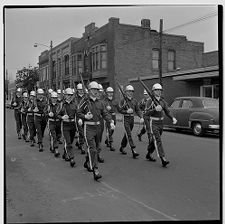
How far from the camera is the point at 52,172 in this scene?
619 cm

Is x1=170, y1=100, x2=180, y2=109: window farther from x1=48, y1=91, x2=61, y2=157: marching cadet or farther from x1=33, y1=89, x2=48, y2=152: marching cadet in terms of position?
x1=33, y1=89, x2=48, y2=152: marching cadet

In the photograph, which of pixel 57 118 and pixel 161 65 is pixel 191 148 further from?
pixel 57 118

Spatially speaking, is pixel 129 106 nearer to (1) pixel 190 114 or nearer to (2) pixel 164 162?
(2) pixel 164 162

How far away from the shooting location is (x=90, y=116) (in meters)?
5.65

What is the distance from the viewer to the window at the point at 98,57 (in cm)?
588

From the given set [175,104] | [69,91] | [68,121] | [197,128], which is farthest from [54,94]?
[197,128]

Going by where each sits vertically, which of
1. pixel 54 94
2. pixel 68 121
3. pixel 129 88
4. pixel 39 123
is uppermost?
pixel 129 88

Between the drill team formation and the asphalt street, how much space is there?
1.12 ft

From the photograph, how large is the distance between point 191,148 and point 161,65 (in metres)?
2.11

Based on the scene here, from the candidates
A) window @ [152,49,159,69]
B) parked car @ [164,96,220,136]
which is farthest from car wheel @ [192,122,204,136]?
window @ [152,49,159,69]

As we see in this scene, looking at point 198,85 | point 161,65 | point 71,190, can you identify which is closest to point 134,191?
point 71,190

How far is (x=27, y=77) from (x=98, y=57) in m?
1.72

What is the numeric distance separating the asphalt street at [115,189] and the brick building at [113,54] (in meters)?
1.33

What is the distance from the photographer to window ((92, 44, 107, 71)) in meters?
5.88
